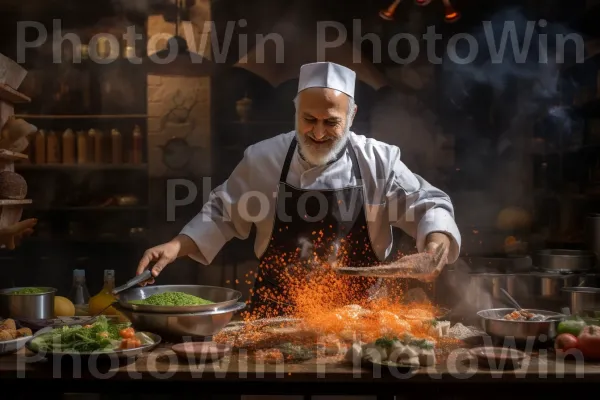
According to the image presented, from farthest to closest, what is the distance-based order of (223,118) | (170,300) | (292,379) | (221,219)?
(223,118) < (221,219) < (170,300) < (292,379)

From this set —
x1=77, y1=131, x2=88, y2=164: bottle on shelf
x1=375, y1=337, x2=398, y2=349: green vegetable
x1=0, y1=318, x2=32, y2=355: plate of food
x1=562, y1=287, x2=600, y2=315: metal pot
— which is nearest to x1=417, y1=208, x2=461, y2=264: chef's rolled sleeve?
x1=562, y1=287, x2=600, y2=315: metal pot

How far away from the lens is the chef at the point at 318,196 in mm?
3494

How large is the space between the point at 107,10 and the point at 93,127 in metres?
1.21

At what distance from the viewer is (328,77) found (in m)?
3.51

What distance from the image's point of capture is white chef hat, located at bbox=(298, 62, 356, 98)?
3500 mm

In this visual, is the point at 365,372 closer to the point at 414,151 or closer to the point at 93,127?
the point at 414,151

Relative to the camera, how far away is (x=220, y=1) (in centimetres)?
627

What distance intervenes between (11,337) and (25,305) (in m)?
0.63

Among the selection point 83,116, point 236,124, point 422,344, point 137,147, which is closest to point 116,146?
point 137,147

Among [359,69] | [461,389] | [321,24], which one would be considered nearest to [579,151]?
[359,69]

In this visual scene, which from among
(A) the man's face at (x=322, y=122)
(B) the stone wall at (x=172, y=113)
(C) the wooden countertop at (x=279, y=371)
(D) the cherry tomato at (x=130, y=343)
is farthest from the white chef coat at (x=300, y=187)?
(B) the stone wall at (x=172, y=113)

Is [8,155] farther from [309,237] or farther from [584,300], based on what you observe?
[584,300]

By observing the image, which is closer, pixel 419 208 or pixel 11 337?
pixel 11 337

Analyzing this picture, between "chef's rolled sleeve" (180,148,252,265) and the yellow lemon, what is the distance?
701mm
